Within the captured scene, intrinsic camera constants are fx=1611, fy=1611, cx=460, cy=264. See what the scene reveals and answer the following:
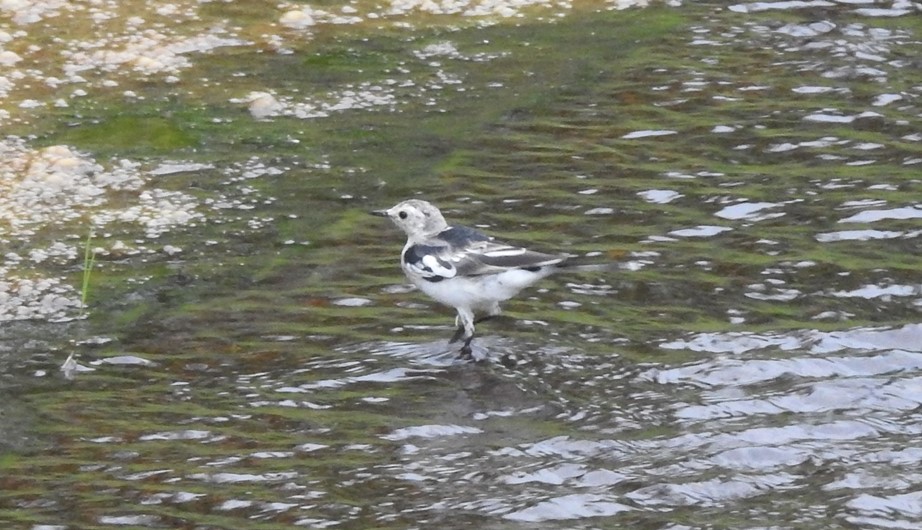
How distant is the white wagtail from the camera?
779 centimetres

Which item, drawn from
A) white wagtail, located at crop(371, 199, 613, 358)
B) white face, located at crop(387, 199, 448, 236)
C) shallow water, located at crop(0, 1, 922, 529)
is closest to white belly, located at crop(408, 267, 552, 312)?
white wagtail, located at crop(371, 199, 613, 358)

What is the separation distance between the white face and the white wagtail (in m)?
0.20

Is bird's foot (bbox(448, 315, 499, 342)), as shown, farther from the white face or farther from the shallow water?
the white face

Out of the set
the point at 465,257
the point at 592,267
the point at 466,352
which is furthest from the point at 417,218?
the point at 592,267

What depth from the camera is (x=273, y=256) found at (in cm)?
909

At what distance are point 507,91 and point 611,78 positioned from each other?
0.75m

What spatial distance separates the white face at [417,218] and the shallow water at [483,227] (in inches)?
15.2

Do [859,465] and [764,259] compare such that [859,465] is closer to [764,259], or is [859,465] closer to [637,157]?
[764,259]

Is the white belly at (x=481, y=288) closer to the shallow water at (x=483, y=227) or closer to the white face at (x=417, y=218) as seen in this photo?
the shallow water at (x=483, y=227)

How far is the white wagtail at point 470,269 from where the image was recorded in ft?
25.6

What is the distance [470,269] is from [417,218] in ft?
2.33

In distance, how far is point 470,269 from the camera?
7.93 metres

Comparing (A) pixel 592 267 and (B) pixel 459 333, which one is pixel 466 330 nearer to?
(B) pixel 459 333

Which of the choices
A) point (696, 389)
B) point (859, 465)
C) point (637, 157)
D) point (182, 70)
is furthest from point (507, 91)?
point (859, 465)
